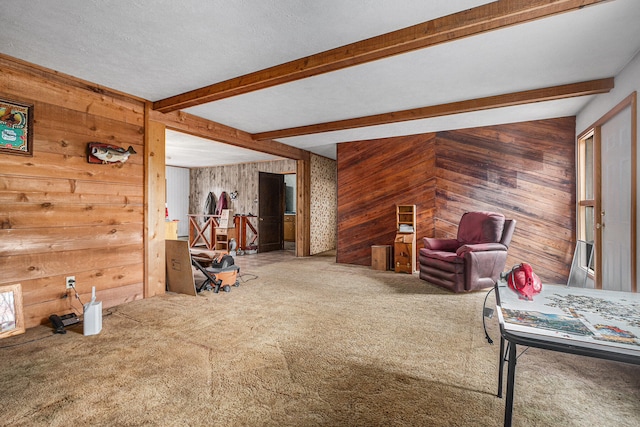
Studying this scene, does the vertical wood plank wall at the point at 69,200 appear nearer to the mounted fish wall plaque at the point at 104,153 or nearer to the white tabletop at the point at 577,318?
the mounted fish wall plaque at the point at 104,153

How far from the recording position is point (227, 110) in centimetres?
417

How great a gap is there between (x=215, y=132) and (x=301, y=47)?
273cm

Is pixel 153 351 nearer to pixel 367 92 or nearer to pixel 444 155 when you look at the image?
pixel 367 92

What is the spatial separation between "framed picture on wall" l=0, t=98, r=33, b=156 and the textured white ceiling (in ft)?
1.41

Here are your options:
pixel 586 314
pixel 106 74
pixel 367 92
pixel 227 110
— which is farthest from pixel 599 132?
pixel 106 74

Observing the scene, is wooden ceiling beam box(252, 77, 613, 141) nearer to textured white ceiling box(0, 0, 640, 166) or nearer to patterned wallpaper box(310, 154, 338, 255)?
textured white ceiling box(0, 0, 640, 166)

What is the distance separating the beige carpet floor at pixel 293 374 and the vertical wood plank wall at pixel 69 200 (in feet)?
1.35

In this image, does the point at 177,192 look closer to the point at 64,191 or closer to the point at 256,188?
the point at 256,188

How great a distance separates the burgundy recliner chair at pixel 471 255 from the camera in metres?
3.84

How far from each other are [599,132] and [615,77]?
702mm

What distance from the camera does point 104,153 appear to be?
316 centimetres

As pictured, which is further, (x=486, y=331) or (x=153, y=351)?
(x=486, y=331)

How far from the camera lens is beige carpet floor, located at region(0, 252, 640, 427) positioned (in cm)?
156

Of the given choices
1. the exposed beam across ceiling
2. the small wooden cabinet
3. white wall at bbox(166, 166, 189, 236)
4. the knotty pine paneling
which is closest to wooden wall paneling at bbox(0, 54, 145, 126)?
the exposed beam across ceiling
